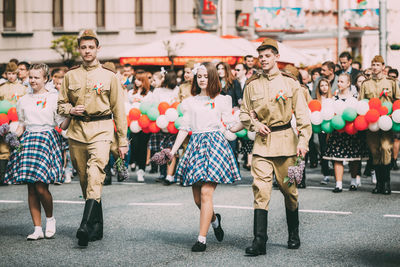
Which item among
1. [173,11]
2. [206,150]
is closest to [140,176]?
[206,150]

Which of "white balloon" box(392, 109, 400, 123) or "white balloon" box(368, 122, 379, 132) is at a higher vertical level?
"white balloon" box(392, 109, 400, 123)

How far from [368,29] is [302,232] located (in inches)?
1769

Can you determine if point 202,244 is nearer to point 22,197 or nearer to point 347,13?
point 22,197

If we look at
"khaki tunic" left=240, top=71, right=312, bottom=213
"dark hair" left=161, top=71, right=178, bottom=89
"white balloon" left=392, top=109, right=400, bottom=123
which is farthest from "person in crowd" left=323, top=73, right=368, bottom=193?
"khaki tunic" left=240, top=71, right=312, bottom=213

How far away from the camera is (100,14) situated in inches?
1304

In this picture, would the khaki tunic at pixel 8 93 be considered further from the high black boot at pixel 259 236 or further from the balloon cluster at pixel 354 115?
the high black boot at pixel 259 236

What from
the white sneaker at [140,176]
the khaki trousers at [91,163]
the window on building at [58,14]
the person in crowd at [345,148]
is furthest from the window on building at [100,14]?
the khaki trousers at [91,163]

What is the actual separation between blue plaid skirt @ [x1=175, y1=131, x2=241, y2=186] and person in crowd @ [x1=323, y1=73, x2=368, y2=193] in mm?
4887

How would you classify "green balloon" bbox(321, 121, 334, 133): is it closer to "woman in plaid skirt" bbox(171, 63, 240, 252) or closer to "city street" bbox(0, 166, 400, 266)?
"city street" bbox(0, 166, 400, 266)

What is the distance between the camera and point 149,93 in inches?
616

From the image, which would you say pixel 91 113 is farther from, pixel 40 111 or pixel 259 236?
pixel 259 236

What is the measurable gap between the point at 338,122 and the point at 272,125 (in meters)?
4.97

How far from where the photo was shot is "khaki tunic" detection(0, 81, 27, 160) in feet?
47.9

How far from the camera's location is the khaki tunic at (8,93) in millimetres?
14594
